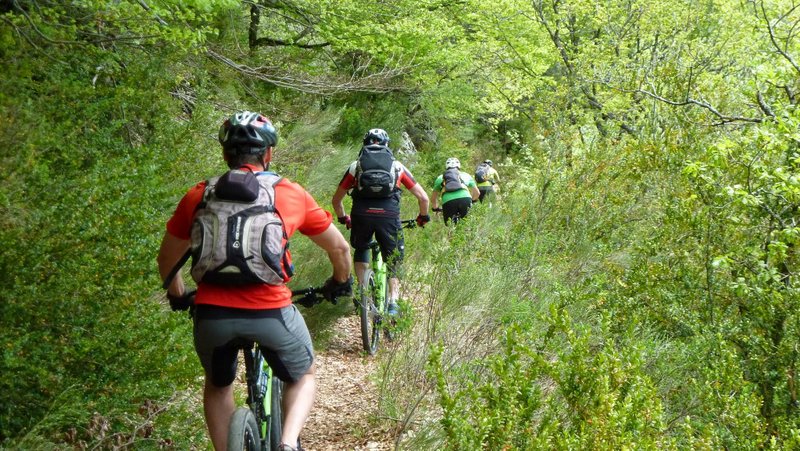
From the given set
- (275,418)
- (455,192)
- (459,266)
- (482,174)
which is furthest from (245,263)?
(482,174)

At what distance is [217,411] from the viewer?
327 cm

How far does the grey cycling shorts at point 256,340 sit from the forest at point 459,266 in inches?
22.4

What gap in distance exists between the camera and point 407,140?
70.0 ft

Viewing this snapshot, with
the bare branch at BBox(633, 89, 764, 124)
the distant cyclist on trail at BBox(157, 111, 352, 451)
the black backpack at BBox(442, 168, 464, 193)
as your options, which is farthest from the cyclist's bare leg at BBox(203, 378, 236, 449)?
the black backpack at BBox(442, 168, 464, 193)

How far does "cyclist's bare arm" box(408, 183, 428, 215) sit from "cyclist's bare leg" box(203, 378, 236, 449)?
149 inches

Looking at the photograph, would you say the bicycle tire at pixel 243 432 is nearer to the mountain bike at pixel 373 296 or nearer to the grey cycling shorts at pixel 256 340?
the grey cycling shorts at pixel 256 340

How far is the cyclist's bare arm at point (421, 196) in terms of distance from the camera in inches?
272

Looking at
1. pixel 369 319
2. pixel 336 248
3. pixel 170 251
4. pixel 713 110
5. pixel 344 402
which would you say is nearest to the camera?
pixel 170 251

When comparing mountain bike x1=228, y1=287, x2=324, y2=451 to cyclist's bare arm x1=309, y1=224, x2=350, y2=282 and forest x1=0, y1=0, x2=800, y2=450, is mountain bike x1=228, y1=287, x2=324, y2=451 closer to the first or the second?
cyclist's bare arm x1=309, y1=224, x2=350, y2=282

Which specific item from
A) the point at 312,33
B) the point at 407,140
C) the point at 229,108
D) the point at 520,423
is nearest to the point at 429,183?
the point at 407,140

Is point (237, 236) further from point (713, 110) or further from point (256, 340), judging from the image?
point (713, 110)

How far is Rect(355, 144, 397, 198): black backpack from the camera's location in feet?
21.7

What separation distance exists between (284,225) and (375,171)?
3557 mm

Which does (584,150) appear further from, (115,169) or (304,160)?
(115,169)
